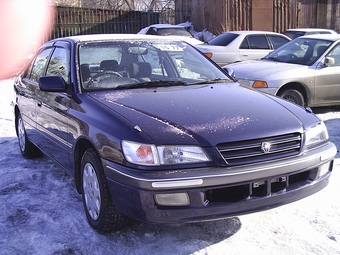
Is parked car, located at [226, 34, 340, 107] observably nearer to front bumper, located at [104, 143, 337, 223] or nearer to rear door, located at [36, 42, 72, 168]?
rear door, located at [36, 42, 72, 168]

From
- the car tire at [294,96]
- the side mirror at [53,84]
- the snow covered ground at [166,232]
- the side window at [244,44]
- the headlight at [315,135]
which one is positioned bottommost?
the snow covered ground at [166,232]

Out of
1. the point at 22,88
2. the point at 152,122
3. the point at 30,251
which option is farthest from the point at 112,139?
the point at 22,88

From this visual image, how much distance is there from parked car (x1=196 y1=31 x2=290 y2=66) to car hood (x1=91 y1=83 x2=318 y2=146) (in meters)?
6.90

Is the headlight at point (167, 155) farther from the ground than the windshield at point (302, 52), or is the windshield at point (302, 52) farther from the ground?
the windshield at point (302, 52)

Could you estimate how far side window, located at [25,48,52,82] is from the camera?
5.02 m

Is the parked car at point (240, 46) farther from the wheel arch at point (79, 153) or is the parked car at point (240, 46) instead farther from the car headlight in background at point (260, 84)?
the wheel arch at point (79, 153)

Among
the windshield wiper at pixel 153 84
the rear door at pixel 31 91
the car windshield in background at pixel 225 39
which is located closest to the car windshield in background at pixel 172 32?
the car windshield in background at pixel 225 39

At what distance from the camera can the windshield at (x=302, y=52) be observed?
7.71 meters

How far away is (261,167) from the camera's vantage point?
3.00 meters

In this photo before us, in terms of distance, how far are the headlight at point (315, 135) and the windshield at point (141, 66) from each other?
4.08 ft

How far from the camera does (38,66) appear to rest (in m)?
5.24

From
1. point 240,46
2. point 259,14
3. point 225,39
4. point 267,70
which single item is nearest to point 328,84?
point 267,70

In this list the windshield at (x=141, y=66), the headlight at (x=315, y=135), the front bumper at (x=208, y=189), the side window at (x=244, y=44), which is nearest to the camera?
the front bumper at (x=208, y=189)

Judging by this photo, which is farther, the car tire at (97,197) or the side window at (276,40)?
the side window at (276,40)
